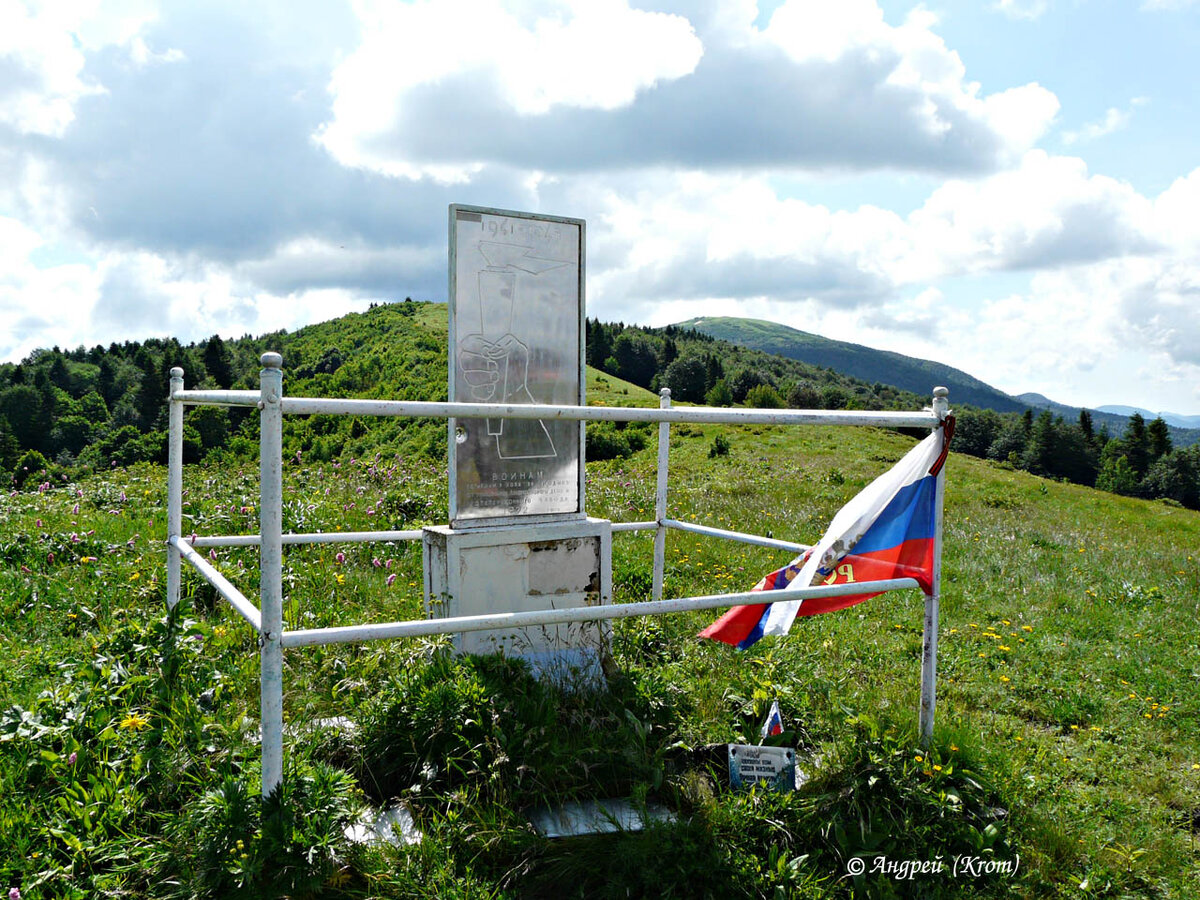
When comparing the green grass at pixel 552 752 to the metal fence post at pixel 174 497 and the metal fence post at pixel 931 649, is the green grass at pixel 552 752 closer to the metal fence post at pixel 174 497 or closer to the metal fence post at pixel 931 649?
the metal fence post at pixel 931 649

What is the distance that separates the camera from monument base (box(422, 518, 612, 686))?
172 inches

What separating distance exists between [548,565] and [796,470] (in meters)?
17.6

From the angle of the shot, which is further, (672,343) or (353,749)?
(672,343)

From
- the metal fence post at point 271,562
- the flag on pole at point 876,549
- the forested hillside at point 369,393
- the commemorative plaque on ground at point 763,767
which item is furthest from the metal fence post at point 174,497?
the forested hillside at point 369,393

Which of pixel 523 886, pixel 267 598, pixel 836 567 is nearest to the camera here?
pixel 267 598

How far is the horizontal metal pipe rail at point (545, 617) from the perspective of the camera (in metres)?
2.49

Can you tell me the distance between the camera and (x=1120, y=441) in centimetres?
7062

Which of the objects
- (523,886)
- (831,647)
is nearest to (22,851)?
(523,886)

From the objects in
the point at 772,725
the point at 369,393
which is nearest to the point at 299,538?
the point at 772,725

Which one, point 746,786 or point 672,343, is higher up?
point 672,343

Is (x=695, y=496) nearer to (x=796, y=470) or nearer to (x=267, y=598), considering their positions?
(x=796, y=470)

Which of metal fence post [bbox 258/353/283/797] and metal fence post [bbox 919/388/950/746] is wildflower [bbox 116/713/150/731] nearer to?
metal fence post [bbox 258/353/283/797]

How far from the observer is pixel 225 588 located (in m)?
2.98

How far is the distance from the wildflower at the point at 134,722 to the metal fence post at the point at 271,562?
2.57 ft
